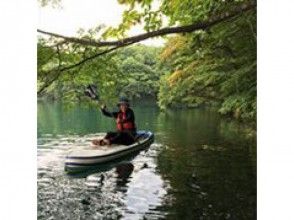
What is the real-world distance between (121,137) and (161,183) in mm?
2600

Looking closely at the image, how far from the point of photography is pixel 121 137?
8812mm

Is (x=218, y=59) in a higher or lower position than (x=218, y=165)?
higher

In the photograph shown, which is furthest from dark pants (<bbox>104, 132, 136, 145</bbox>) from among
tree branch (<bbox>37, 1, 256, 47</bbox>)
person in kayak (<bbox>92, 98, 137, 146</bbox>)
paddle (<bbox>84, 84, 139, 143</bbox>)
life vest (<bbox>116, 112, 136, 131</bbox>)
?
tree branch (<bbox>37, 1, 256, 47</bbox>)

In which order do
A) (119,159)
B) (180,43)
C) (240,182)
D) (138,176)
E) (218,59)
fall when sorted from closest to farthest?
(240,182)
(138,176)
(119,159)
(218,59)
(180,43)

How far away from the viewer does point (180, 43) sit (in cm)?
1389

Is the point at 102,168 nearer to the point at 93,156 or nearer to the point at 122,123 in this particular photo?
the point at 93,156

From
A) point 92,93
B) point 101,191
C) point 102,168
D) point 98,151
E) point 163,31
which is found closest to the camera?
point 163,31

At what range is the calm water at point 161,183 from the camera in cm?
493

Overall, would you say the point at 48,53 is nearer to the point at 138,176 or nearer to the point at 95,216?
the point at 95,216

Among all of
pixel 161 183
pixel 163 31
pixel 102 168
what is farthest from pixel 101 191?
pixel 163 31

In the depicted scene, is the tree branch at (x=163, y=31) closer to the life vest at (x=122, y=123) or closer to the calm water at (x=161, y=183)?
the calm water at (x=161, y=183)
